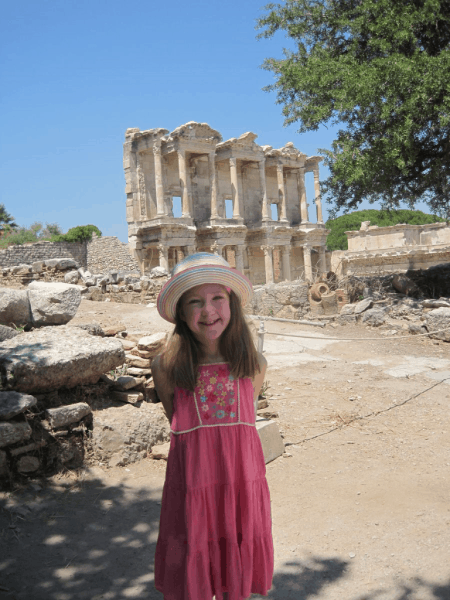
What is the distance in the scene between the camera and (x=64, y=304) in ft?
23.0

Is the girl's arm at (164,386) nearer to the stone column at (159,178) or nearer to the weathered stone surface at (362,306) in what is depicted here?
the weathered stone surface at (362,306)

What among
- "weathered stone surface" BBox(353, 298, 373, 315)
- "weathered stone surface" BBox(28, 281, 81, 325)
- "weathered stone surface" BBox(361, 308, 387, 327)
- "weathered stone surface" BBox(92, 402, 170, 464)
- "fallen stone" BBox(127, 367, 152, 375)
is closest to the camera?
"weathered stone surface" BBox(92, 402, 170, 464)

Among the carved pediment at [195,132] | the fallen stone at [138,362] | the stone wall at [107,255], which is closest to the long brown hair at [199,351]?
the fallen stone at [138,362]

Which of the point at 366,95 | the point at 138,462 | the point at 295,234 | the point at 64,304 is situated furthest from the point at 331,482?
the point at 295,234

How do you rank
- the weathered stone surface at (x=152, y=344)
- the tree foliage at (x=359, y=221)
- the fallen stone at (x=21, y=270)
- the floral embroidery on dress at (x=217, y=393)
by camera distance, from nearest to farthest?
the floral embroidery on dress at (x=217, y=393)
the weathered stone surface at (x=152, y=344)
the fallen stone at (x=21, y=270)
the tree foliage at (x=359, y=221)

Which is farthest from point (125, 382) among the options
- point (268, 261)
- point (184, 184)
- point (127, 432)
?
point (268, 261)

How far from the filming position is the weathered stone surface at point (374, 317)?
12844 millimetres

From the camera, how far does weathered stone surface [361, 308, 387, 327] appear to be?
12.8m

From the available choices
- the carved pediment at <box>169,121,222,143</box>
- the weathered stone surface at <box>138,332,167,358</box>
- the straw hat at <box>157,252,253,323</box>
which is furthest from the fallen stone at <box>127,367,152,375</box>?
the carved pediment at <box>169,121,222,143</box>

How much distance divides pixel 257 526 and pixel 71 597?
162 cm

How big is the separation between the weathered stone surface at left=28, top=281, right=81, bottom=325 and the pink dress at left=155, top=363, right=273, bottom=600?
16.8 ft

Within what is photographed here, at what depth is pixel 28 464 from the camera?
14.8ft

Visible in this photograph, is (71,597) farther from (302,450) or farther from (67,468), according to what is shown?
(302,450)

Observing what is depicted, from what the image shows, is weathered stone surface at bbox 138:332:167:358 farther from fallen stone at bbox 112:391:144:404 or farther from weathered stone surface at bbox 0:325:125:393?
weathered stone surface at bbox 0:325:125:393
